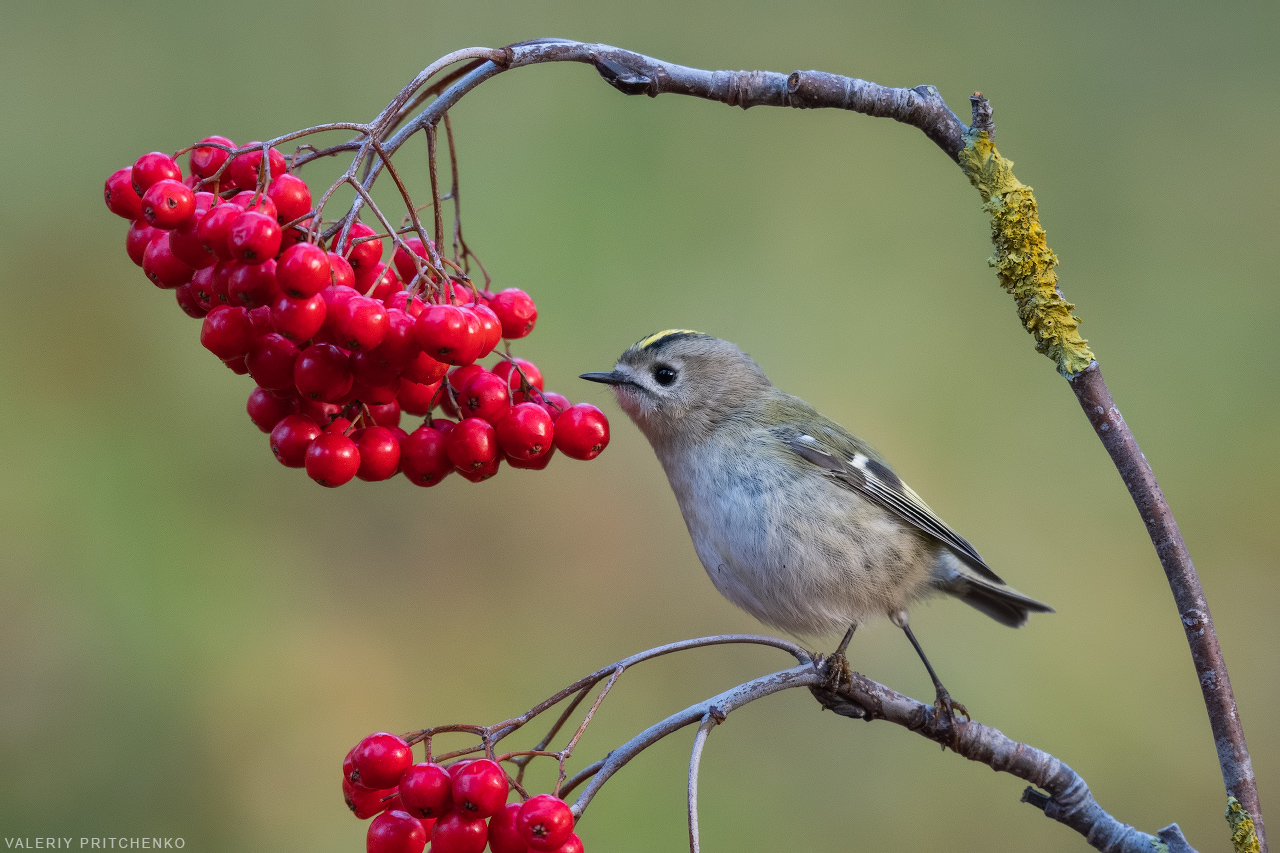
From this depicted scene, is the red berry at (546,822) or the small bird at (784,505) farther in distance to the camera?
the small bird at (784,505)

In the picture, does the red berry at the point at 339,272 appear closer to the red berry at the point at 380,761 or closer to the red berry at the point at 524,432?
the red berry at the point at 524,432

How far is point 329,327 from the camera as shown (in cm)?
76

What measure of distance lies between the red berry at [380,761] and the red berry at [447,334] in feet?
1.02

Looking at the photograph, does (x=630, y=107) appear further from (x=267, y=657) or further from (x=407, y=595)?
(x=267, y=657)

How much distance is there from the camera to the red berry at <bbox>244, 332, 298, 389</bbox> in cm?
82

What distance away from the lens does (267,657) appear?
1.93m

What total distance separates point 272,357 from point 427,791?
374mm

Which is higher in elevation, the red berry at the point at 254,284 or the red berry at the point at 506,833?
the red berry at the point at 254,284

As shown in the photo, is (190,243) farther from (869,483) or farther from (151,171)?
(869,483)

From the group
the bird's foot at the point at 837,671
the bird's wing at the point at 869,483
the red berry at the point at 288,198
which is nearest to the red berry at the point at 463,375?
the red berry at the point at 288,198

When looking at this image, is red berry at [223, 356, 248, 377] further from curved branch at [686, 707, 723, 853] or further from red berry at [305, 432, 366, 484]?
curved branch at [686, 707, 723, 853]

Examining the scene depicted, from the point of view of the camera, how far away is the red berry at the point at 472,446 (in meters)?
0.90

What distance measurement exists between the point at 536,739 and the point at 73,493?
103 cm

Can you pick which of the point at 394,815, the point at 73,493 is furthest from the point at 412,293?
the point at 73,493
